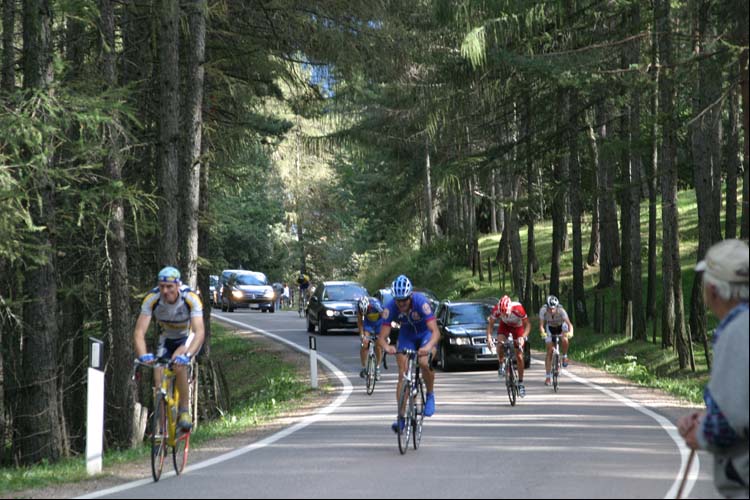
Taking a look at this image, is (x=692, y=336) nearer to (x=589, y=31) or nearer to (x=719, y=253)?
(x=589, y=31)

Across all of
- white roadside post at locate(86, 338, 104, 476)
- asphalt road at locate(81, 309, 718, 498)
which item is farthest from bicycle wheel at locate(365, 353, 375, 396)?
white roadside post at locate(86, 338, 104, 476)

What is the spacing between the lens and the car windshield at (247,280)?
5525 centimetres

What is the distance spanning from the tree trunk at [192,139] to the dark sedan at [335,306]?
54.9ft

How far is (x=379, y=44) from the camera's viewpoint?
20.8m

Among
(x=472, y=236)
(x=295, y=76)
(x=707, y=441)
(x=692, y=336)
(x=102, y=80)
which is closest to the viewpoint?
(x=707, y=441)

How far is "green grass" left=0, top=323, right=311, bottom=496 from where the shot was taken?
37.4ft

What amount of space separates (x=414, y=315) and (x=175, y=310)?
3043mm

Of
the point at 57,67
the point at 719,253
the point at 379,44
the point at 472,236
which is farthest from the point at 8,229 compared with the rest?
the point at 472,236

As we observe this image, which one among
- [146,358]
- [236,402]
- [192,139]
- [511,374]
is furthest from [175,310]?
[236,402]

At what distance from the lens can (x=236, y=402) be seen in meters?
25.6

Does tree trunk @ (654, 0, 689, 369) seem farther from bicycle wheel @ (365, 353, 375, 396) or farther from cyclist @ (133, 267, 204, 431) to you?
cyclist @ (133, 267, 204, 431)

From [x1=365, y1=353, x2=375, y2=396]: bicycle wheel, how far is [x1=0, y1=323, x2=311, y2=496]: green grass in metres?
1.33

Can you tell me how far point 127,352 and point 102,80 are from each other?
196 inches

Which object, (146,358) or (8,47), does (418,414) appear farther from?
(8,47)
